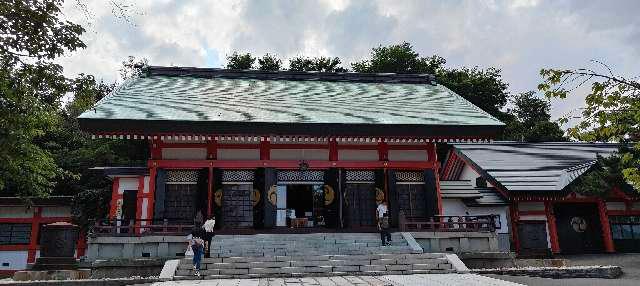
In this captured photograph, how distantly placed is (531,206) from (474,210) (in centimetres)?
275

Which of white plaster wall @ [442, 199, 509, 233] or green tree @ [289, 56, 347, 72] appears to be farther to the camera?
green tree @ [289, 56, 347, 72]

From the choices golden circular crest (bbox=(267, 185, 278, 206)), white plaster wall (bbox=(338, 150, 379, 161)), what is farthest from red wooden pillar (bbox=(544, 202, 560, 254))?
golden circular crest (bbox=(267, 185, 278, 206))

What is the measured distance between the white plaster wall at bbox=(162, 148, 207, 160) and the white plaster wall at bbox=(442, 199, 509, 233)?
39.3 ft

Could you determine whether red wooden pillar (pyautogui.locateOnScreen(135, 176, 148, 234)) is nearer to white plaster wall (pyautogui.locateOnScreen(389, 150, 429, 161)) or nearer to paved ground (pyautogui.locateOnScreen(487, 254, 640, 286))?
white plaster wall (pyautogui.locateOnScreen(389, 150, 429, 161))

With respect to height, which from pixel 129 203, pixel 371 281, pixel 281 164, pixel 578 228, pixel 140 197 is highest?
pixel 281 164

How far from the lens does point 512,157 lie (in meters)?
25.9

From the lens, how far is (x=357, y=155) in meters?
18.2

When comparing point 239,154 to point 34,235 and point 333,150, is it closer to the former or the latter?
point 333,150

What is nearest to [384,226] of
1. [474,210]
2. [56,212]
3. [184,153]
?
[184,153]

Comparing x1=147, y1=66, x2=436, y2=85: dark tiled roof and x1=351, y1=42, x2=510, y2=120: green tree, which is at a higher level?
x1=351, y1=42, x2=510, y2=120: green tree

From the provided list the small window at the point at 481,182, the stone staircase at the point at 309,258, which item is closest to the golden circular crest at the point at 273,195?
the stone staircase at the point at 309,258

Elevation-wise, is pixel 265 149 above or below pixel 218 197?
above

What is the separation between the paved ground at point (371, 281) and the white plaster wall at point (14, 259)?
16071mm

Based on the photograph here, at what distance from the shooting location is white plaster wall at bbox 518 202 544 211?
2109 cm
